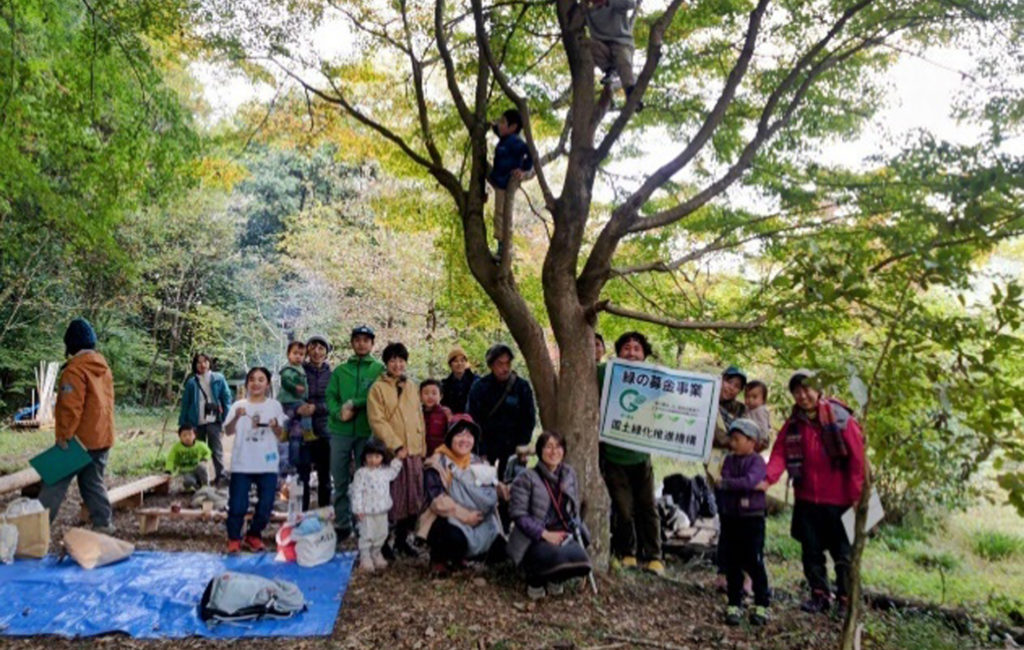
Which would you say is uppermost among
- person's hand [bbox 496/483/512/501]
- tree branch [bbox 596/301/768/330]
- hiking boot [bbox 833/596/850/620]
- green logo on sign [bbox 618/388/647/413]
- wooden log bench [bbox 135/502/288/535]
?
tree branch [bbox 596/301/768/330]

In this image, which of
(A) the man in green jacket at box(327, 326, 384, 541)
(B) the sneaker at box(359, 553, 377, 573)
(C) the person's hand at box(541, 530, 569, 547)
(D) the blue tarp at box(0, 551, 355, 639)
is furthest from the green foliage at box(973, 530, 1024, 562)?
(D) the blue tarp at box(0, 551, 355, 639)

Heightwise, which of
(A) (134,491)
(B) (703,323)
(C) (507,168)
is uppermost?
(C) (507,168)

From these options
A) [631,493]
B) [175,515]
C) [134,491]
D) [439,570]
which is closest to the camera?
[439,570]

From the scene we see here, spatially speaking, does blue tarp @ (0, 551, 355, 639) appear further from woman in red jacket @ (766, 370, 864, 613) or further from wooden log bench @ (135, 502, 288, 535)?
woman in red jacket @ (766, 370, 864, 613)

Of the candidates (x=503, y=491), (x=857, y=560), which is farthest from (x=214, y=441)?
(x=857, y=560)

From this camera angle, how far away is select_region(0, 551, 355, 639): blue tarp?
4109 mm

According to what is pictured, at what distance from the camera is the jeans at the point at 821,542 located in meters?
4.83

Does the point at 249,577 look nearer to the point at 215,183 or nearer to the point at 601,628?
the point at 601,628

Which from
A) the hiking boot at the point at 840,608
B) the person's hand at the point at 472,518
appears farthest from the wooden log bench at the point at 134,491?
the hiking boot at the point at 840,608

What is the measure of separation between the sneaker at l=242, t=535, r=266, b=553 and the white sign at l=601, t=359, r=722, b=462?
2919 mm

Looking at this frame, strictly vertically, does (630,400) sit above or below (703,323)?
below

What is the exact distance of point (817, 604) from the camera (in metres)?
4.86

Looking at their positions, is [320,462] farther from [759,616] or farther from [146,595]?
[759,616]

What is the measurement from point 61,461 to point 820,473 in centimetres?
569
